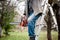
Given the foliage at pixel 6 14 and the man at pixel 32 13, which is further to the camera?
the foliage at pixel 6 14

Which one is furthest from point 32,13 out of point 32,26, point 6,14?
point 6,14

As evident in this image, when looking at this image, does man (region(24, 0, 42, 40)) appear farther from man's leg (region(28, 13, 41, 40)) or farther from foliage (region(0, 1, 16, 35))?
foliage (region(0, 1, 16, 35))

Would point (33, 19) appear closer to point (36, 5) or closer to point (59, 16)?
point (36, 5)

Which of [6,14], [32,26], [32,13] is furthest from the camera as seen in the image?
[6,14]

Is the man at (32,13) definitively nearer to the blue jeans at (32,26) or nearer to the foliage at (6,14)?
the blue jeans at (32,26)

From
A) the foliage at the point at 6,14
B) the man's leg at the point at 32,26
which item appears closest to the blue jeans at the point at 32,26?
the man's leg at the point at 32,26

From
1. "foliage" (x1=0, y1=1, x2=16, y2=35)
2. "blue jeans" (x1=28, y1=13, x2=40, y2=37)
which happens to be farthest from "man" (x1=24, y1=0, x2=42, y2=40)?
"foliage" (x1=0, y1=1, x2=16, y2=35)

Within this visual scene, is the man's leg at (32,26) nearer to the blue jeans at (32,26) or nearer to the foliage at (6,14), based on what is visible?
the blue jeans at (32,26)

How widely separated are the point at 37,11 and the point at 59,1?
6.67 feet

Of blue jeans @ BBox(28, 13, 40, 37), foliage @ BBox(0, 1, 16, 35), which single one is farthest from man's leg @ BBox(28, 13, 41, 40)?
foliage @ BBox(0, 1, 16, 35)

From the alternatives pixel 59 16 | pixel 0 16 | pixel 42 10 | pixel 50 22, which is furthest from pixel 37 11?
pixel 0 16

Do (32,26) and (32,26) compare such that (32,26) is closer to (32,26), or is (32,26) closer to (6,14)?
Answer: (32,26)

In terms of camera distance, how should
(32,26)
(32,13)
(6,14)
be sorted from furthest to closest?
(6,14) < (32,13) < (32,26)

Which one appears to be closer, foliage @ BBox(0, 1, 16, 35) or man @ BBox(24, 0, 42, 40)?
man @ BBox(24, 0, 42, 40)
